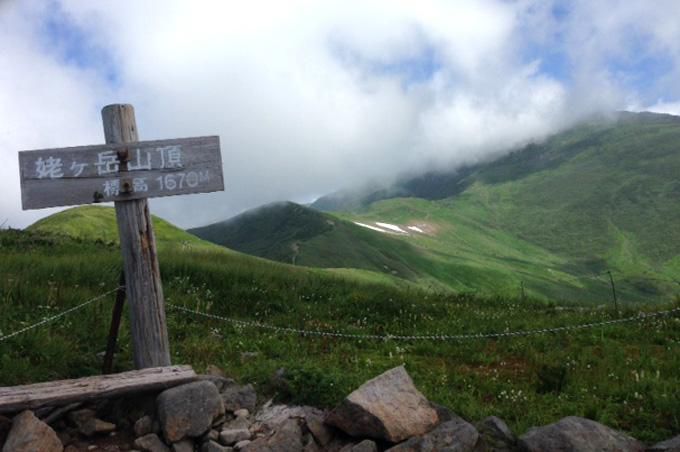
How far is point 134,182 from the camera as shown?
8391mm

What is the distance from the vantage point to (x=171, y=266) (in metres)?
16.6

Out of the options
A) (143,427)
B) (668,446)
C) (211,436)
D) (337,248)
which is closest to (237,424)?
(211,436)

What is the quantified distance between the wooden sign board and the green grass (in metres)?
2.63

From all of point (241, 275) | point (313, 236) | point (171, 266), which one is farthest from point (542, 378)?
point (313, 236)

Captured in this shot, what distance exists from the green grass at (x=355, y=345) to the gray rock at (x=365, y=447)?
113 centimetres

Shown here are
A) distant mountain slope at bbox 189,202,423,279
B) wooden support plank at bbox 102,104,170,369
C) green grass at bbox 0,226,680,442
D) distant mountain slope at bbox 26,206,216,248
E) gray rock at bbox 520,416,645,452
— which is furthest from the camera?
distant mountain slope at bbox 189,202,423,279

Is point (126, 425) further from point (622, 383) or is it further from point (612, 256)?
point (612, 256)

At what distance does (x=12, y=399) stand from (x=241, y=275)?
1007 centimetres

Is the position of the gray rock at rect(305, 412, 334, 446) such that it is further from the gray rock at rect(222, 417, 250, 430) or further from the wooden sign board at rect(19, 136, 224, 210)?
the wooden sign board at rect(19, 136, 224, 210)

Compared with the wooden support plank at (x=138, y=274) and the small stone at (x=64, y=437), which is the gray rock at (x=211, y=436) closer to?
the small stone at (x=64, y=437)

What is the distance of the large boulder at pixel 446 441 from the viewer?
21.0ft

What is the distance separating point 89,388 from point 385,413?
376cm

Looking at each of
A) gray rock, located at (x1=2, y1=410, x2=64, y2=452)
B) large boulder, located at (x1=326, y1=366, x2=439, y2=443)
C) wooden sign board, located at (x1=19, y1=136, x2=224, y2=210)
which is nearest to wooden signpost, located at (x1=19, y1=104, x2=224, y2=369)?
wooden sign board, located at (x1=19, y1=136, x2=224, y2=210)

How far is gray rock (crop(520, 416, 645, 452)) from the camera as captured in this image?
20.6 feet
